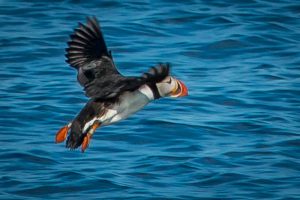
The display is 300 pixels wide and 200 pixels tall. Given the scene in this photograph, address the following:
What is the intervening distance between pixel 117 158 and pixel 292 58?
4526mm

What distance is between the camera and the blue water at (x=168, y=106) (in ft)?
33.5

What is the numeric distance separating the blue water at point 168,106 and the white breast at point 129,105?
4.83 ft

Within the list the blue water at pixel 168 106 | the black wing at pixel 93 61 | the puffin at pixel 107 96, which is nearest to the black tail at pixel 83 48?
the black wing at pixel 93 61

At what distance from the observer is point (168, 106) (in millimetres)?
12281

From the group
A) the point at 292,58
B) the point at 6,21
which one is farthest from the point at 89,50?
the point at 6,21

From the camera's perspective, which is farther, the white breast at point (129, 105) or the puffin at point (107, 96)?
the white breast at point (129, 105)

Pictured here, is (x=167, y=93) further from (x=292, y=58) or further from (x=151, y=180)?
(x=292, y=58)

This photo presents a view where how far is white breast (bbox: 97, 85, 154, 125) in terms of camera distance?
8.51m

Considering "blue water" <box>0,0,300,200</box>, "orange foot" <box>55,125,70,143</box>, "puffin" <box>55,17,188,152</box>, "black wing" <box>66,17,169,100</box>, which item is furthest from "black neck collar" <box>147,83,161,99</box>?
"blue water" <box>0,0,300,200</box>

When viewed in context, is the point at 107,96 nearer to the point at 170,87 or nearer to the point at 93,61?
the point at 170,87

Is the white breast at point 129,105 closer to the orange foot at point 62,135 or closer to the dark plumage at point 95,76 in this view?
the dark plumage at point 95,76

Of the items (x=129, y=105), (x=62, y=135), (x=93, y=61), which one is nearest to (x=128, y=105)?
(x=129, y=105)

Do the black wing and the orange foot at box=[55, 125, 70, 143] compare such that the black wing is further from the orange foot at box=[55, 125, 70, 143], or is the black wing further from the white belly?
the orange foot at box=[55, 125, 70, 143]

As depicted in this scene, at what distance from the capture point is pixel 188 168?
10.5 metres
